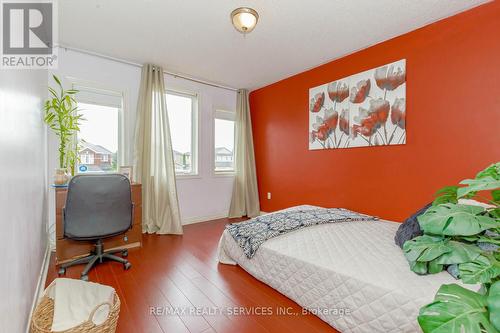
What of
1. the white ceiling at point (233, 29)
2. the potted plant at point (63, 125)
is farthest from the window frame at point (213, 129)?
the potted plant at point (63, 125)

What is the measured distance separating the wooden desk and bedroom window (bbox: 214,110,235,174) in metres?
1.79

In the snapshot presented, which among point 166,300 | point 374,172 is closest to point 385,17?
point 374,172

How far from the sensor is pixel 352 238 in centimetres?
203

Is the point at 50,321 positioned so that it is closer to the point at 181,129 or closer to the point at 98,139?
the point at 98,139

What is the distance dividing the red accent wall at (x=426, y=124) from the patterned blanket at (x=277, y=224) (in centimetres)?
51

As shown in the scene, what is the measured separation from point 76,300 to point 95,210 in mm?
800

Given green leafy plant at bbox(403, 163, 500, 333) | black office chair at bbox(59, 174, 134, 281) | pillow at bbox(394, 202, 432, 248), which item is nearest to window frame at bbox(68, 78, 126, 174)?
black office chair at bbox(59, 174, 134, 281)

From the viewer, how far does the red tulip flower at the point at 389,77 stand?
2674 millimetres

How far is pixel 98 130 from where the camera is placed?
3.23 metres

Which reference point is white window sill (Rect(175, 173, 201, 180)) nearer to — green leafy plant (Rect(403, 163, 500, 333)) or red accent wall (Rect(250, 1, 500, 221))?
red accent wall (Rect(250, 1, 500, 221))

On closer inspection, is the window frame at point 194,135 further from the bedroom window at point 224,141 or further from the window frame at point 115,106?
the window frame at point 115,106

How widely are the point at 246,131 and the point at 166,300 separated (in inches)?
131

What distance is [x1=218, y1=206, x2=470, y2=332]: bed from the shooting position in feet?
4.14

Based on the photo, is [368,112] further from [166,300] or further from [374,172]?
[166,300]
